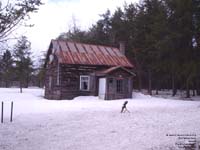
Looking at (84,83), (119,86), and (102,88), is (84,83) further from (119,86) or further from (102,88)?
(119,86)

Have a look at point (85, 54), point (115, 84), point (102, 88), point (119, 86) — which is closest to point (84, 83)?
point (102, 88)

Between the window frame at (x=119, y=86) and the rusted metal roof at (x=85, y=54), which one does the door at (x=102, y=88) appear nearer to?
the window frame at (x=119, y=86)

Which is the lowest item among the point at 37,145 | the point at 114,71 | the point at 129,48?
the point at 37,145

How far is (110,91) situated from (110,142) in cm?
1931

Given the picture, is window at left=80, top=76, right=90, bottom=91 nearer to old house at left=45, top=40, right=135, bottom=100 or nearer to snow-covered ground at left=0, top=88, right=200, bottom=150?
old house at left=45, top=40, right=135, bottom=100

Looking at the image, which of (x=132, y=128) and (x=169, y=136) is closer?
(x=169, y=136)

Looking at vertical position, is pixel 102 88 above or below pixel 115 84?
below

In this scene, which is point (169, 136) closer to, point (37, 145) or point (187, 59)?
point (37, 145)

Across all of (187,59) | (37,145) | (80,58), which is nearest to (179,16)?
(187,59)

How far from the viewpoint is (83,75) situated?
30.0 m

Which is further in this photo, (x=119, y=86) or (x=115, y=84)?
(x=119, y=86)

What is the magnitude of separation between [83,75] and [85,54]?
101 inches

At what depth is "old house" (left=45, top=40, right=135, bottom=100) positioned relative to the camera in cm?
2875

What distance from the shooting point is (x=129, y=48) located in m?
45.7
